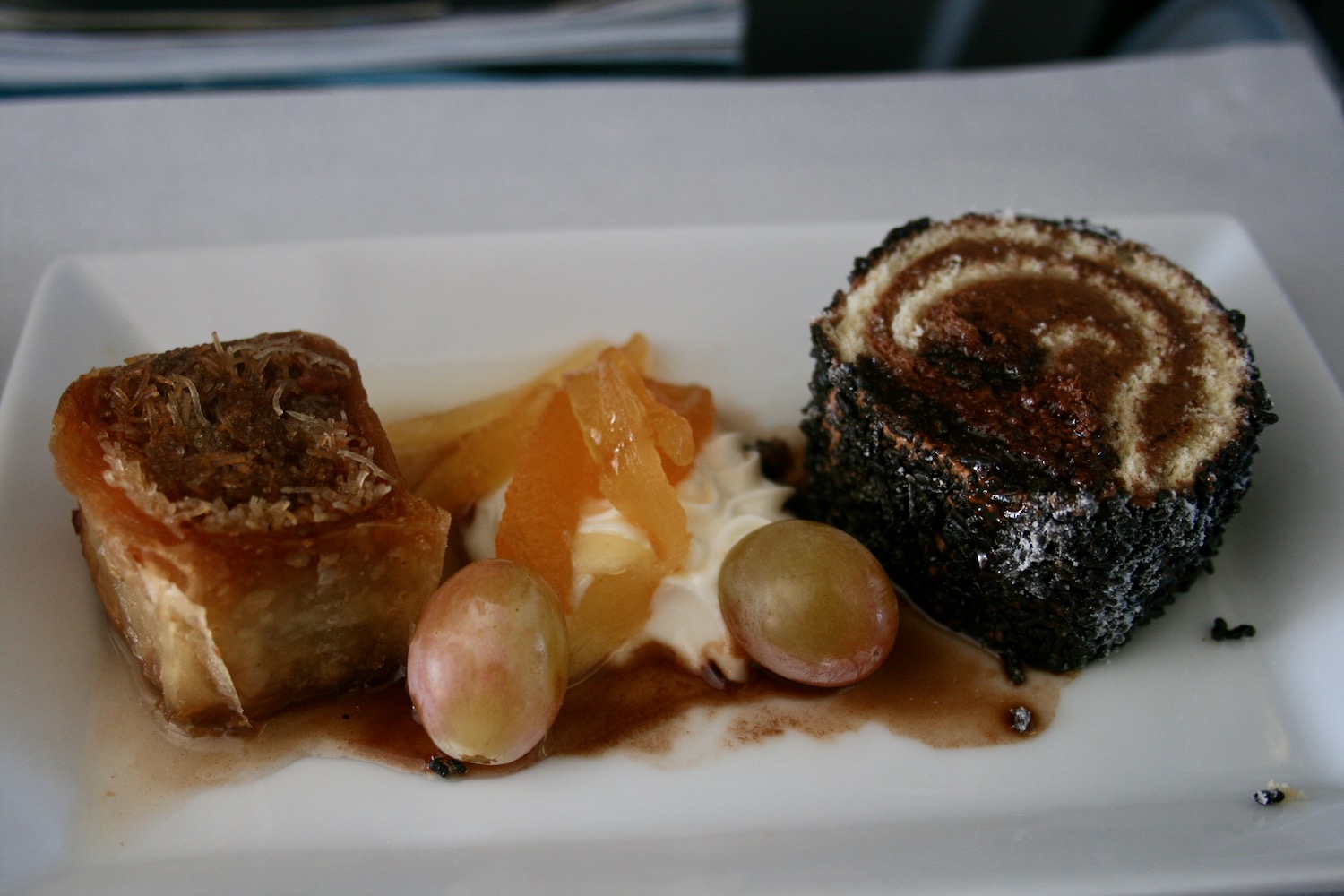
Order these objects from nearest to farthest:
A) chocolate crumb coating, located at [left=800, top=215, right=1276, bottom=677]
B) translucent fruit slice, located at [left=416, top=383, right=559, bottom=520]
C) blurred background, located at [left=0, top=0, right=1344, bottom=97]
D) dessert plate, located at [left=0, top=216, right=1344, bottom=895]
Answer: dessert plate, located at [left=0, top=216, right=1344, bottom=895]
chocolate crumb coating, located at [left=800, top=215, right=1276, bottom=677]
translucent fruit slice, located at [left=416, top=383, right=559, bottom=520]
blurred background, located at [left=0, top=0, right=1344, bottom=97]

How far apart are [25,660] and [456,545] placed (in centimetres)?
72

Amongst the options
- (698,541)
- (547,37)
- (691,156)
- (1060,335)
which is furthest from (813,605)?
(547,37)

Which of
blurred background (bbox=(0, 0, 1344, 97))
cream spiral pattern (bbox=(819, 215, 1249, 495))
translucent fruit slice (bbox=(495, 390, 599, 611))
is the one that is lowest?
translucent fruit slice (bbox=(495, 390, 599, 611))

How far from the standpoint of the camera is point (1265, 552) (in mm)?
2029

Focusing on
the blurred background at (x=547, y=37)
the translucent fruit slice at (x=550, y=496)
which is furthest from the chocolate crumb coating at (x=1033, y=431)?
the blurred background at (x=547, y=37)

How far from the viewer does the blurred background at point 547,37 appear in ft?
11.1

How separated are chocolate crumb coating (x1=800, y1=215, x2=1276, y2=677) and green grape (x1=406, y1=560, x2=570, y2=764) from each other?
0.67 meters

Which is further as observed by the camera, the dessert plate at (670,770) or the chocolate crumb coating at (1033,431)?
the chocolate crumb coating at (1033,431)

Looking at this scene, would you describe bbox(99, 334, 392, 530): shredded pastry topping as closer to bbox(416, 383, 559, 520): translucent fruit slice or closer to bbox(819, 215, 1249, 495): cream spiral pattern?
bbox(416, 383, 559, 520): translucent fruit slice

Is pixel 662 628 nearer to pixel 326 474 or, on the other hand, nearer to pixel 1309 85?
pixel 326 474

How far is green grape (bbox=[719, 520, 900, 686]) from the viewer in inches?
70.4

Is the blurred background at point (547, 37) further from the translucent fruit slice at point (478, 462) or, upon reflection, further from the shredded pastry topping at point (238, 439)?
the shredded pastry topping at point (238, 439)

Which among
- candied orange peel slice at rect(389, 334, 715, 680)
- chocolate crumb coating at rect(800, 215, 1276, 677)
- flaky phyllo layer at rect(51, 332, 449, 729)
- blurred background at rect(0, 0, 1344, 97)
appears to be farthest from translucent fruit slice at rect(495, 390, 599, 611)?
blurred background at rect(0, 0, 1344, 97)

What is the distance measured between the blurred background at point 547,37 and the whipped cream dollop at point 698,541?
75.7 inches
